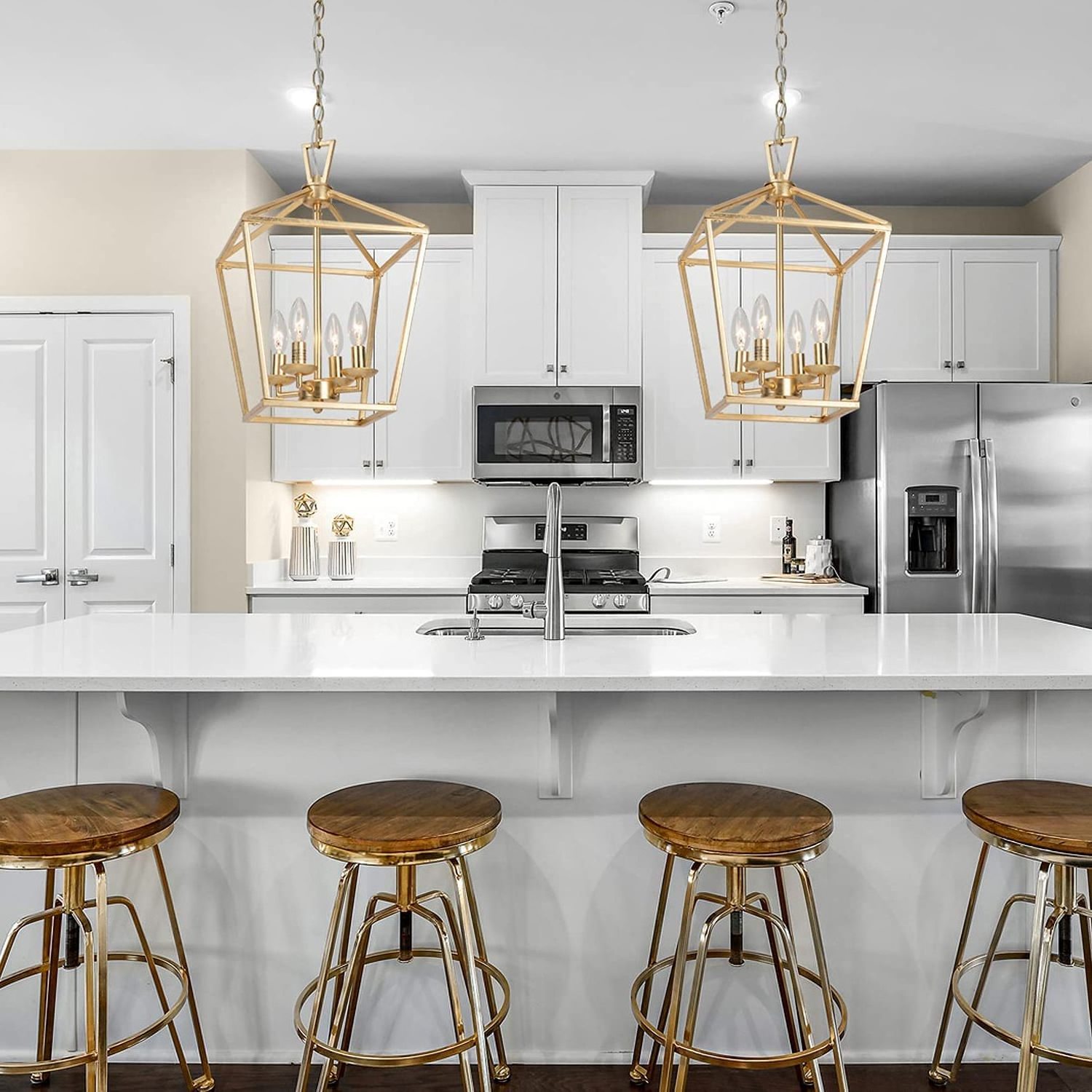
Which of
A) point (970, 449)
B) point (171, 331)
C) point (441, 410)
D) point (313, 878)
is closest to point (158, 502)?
point (171, 331)

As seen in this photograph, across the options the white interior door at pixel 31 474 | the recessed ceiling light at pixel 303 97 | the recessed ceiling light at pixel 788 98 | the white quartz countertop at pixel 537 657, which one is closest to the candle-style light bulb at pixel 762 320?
the white quartz countertop at pixel 537 657

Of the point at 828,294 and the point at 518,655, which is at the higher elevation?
the point at 828,294

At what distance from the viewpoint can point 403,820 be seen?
5.27 feet

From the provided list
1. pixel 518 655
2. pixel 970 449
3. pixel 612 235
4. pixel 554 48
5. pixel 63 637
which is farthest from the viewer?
pixel 612 235

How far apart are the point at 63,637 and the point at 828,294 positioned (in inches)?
132

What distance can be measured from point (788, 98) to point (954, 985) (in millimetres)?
2854

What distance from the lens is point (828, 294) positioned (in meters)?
4.03

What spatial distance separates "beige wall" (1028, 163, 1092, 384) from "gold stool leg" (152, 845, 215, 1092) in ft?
12.9

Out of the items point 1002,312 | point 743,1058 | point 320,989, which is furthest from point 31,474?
point 1002,312

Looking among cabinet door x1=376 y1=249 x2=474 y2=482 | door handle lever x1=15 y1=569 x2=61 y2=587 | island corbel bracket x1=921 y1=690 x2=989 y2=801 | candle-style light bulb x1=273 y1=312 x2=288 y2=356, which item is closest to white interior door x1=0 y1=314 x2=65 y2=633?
door handle lever x1=15 y1=569 x2=61 y2=587

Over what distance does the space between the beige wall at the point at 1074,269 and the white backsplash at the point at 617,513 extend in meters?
1.20

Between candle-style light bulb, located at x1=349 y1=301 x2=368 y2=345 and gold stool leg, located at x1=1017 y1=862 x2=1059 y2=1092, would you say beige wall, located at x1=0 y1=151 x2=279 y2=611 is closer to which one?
candle-style light bulb, located at x1=349 y1=301 x2=368 y2=345

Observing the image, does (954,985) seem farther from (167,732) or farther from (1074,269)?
(1074,269)

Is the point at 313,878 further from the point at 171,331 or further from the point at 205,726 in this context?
the point at 171,331
